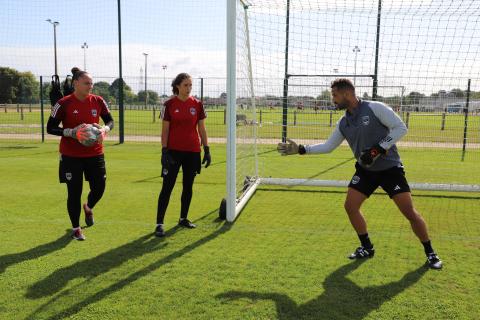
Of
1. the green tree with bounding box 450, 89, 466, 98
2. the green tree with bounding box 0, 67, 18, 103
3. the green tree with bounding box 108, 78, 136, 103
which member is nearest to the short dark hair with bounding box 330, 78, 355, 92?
the green tree with bounding box 450, 89, 466, 98

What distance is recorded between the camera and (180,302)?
12.4 ft

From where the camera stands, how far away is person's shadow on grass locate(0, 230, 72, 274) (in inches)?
183

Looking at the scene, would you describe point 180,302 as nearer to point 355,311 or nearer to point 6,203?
point 355,311

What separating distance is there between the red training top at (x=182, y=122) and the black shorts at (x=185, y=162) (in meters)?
0.06

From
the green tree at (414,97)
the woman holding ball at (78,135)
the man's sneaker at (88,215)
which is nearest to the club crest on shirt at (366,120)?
the woman holding ball at (78,135)

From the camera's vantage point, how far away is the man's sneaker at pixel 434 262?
452 cm

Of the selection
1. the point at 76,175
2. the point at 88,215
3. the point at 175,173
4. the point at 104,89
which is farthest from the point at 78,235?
the point at 104,89

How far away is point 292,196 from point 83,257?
4.11m

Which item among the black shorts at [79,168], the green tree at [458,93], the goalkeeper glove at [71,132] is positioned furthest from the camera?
the green tree at [458,93]

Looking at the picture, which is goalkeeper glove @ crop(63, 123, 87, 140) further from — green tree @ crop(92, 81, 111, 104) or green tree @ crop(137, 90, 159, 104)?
green tree @ crop(137, 90, 159, 104)

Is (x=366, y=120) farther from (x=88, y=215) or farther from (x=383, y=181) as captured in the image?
(x=88, y=215)

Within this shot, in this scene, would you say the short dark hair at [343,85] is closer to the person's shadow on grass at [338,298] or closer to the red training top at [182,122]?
the person's shadow on grass at [338,298]

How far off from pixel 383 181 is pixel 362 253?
83 centimetres

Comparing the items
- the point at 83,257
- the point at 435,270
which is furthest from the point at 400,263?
the point at 83,257
